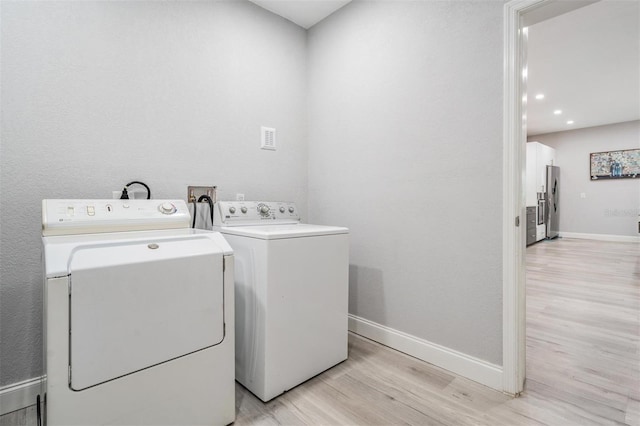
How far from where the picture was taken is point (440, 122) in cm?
184

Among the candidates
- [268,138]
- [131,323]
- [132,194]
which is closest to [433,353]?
[131,323]

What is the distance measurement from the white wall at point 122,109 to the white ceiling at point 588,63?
2734mm

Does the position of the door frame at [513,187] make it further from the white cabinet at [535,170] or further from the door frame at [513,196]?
the white cabinet at [535,170]

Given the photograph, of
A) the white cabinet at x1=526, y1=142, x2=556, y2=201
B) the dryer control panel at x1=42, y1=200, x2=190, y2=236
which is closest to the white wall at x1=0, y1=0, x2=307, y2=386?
the dryer control panel at x1=42, y1=200, x2=190, y2=236

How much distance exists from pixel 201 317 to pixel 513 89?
182 cm

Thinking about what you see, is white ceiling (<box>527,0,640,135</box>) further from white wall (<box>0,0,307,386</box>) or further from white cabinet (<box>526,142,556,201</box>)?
white wall (<box>0,0,307,386</box>)

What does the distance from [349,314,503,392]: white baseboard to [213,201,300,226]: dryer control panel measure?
3.12ft

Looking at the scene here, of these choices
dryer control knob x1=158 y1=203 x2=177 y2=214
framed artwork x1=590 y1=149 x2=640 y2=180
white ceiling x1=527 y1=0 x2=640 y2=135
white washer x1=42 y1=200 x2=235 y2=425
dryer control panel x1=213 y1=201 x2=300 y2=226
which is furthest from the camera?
framed artwork x1=590 y1=149 x2=640 y2=180

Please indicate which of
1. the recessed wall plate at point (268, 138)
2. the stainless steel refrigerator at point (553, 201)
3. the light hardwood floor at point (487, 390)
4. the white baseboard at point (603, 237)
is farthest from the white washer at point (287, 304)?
the white baseboard at point (603, 237)

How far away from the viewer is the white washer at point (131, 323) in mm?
955

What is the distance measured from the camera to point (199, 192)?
6.80 ft

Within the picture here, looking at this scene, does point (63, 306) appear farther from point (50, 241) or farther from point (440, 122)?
point (440, 122)

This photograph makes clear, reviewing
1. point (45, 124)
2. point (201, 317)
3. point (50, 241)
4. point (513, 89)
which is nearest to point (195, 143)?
point (45, 124)

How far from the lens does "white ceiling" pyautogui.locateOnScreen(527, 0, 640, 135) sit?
2.79 metres
